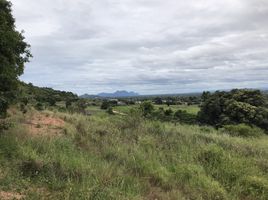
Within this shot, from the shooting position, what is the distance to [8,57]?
1127cm

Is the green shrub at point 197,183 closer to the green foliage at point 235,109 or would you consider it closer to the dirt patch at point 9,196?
the dirt patch at point 9,196

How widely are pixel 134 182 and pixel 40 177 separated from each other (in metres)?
1.90

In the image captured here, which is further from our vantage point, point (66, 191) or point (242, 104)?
point (242, 104)

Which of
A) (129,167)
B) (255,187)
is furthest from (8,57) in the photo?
(255,187)

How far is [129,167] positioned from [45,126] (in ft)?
22.6

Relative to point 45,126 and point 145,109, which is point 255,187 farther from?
point 145,109

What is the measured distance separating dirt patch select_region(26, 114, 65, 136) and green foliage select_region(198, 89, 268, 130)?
22.8 m

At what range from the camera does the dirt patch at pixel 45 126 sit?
42.2 ft

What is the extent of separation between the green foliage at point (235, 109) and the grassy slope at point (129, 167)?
83.8ft

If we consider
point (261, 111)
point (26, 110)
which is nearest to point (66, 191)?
point (26, 110)

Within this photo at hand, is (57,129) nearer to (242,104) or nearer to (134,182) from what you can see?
(134,182)

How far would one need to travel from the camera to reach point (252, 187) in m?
8.48

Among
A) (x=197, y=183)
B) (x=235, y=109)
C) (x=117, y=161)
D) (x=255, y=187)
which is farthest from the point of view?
(x=235, y=109)

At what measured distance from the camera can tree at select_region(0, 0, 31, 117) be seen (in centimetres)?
1073
